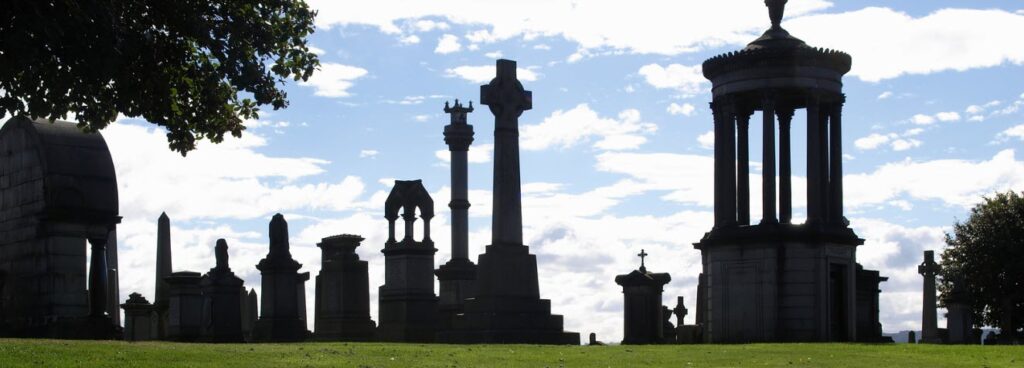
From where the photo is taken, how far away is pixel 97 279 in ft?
103

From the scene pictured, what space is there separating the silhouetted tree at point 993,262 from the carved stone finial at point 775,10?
15.3m

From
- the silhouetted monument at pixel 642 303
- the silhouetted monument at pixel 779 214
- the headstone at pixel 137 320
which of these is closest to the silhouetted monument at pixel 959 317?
the silhouetted monument at pixel 779 214

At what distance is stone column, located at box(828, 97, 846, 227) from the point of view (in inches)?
1510

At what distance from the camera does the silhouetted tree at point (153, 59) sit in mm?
15203

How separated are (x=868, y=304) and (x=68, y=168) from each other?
21.5 metres

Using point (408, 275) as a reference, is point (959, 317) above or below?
below

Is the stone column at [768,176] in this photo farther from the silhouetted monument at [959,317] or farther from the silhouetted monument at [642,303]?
the silhouetted monument at [959,317]

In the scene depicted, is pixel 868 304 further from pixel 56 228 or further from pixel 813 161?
pixel 56 228

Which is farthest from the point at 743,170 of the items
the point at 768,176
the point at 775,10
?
the point at 775,10

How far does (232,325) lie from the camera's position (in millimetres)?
34781

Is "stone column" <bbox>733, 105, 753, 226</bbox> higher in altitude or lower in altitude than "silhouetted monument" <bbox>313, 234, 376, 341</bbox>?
higher

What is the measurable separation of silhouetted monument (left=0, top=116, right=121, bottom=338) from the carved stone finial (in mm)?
17437

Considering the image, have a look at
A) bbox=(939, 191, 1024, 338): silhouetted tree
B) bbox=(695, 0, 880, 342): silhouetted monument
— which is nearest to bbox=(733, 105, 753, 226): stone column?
bbox=(695, 0, 880, 342): silhouetted monument

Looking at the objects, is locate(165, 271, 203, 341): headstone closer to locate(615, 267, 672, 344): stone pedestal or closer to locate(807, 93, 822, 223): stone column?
locate(615, 267, 672, 344): stone pedestal
